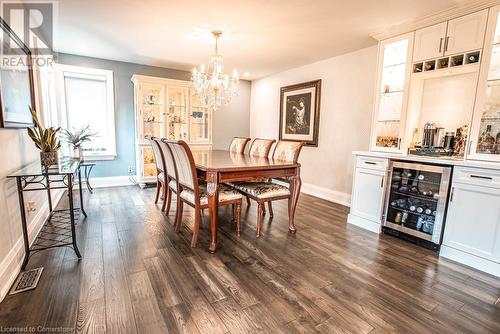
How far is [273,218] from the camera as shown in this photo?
10.7ft

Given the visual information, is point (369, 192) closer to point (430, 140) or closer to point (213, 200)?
point (430, 140)

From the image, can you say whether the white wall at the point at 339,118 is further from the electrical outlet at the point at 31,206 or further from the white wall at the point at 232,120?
the electrical outlet at the point at 31,206

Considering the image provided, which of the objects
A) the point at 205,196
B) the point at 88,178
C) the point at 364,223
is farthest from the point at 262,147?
the point at 88,178

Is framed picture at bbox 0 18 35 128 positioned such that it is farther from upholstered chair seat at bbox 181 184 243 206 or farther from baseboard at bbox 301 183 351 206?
baseboard at bbox 301 183 351 206

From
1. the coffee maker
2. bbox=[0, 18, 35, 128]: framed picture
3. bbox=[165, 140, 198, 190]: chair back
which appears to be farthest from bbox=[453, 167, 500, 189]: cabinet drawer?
bbox=[0, 18, 35, 128]: framed picture

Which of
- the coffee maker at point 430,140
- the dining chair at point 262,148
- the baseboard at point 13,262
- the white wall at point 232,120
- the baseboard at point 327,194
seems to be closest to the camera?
the baseboard at point 13,262

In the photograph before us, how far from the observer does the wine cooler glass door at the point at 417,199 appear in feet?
7.94

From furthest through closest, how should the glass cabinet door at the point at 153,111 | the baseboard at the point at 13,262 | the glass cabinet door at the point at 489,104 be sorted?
1. the glass cabinet door at the point at 153,111
2. the glass cabinet door at the point at 489,104
3. the baseboard at the point at 13,262

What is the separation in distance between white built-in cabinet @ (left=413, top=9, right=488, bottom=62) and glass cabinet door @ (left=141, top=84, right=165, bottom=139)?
4131 millimetres

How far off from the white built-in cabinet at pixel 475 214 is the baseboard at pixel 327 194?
65.1 inches

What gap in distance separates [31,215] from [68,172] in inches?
36.2

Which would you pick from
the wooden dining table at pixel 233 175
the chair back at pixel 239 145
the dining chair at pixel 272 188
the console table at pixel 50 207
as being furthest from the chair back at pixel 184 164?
the chair back at pixel 239 145

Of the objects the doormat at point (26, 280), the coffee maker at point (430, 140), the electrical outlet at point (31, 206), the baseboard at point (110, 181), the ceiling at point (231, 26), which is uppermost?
the ceiling at point (231, 26)

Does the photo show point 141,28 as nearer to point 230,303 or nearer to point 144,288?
point 144,288
